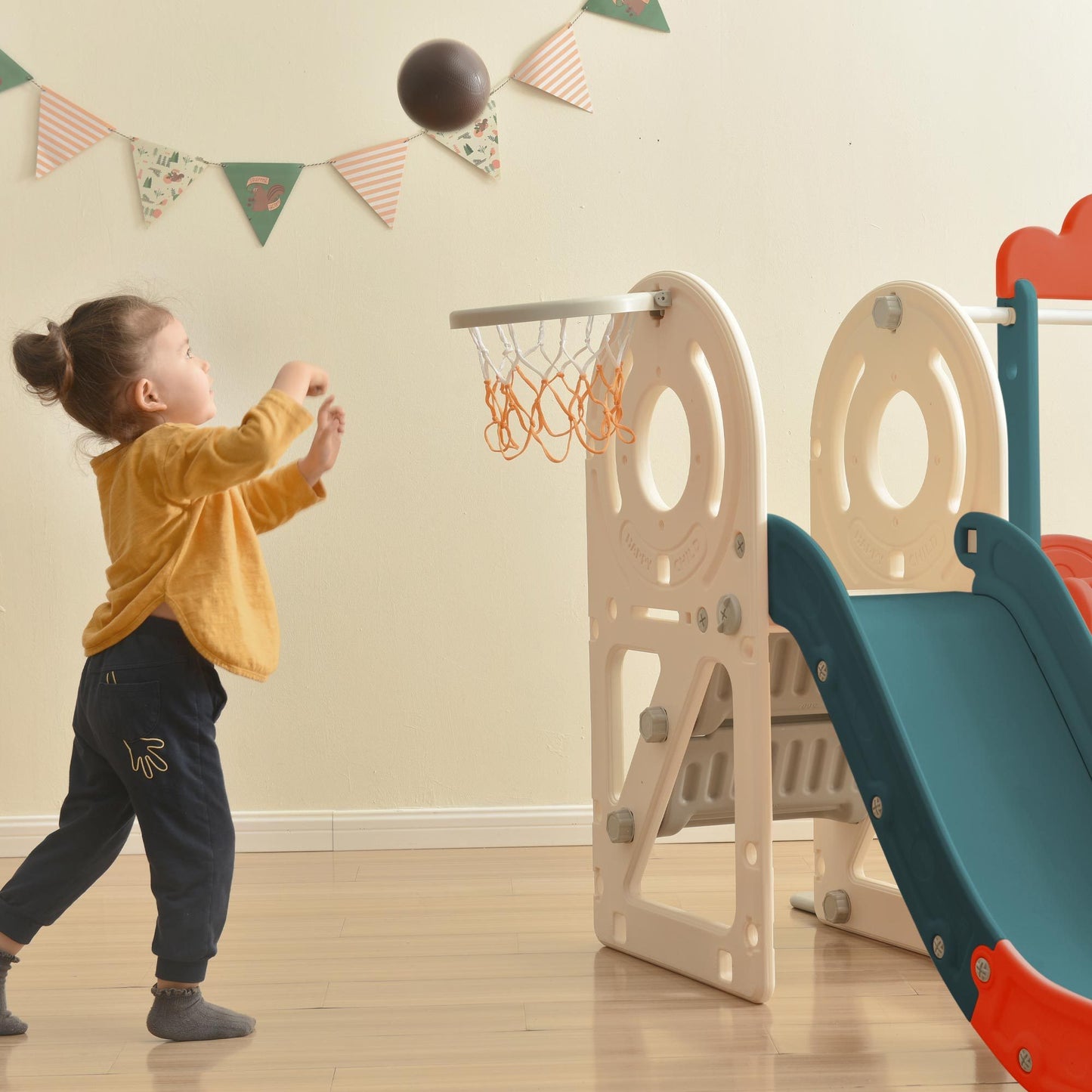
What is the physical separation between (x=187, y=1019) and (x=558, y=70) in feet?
5.33

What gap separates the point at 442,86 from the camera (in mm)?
1781

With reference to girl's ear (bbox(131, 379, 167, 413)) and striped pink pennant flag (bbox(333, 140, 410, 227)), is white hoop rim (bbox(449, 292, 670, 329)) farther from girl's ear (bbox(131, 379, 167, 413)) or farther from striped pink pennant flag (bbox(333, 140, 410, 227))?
striped pink pennant flag (bbox(333, 140, 410, 227))

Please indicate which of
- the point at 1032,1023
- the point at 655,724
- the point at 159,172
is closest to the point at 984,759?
the point at 1032,1023

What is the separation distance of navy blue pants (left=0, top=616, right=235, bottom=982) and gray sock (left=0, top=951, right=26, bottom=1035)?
26 mm

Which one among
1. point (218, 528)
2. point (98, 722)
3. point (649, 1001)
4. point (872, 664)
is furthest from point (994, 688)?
point (98, 722)

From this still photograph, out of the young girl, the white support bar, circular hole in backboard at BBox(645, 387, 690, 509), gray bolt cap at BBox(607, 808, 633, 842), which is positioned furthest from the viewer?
circular hole in backboard at BBox(645, 387, 690, 509)

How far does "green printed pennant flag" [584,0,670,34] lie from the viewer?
7.31 feet

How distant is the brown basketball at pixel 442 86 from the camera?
178 cm

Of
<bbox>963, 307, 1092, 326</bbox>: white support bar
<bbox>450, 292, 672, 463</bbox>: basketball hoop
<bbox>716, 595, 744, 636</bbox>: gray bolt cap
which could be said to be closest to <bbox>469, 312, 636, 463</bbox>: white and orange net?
<bbox>450, 292, 672, 463</bbox>: basketball hoop

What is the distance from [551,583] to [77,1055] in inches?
45.0

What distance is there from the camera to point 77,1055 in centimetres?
137

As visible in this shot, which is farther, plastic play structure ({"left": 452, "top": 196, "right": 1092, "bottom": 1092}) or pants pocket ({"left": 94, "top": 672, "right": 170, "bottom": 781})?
pants pocket ({"left": 94, "top": 672, "right": 170, "bottom": 781})

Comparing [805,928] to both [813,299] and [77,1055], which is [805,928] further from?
[813,299]

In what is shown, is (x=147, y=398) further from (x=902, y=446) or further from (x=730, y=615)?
(x=902, y=446)
